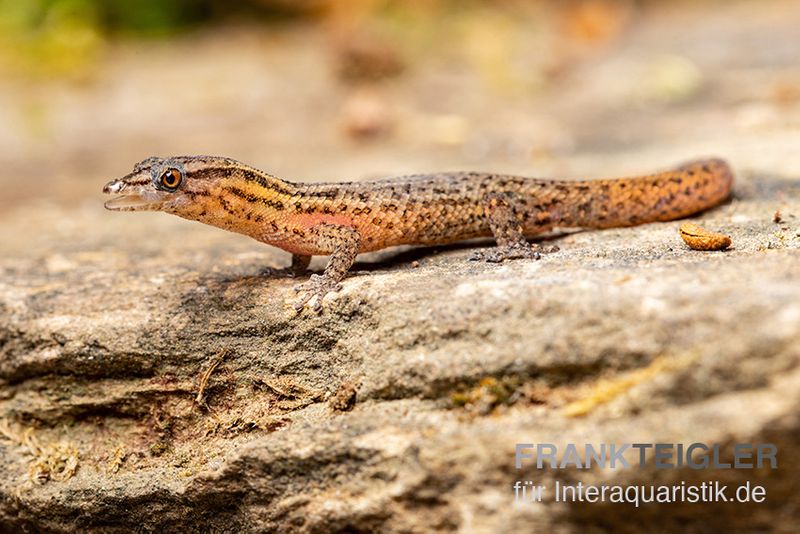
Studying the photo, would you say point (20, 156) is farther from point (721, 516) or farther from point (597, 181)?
point (721, 516)

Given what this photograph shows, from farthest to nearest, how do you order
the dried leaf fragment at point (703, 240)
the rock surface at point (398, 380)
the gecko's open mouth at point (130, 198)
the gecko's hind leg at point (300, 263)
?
1. the gecko's hind leg at point (300, 263)
2. the gecko's open mouth at point (130, 198)
3. the dried leaf fragment at point (703, 240)
4. the rock surface at point (398, 380)

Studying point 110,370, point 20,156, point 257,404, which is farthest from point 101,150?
point 257,404

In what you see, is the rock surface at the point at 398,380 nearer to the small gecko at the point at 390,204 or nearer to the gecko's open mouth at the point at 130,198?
the small gecko at the point at 390,204

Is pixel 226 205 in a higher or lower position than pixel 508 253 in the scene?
higher

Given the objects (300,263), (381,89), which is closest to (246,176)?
(300,263)

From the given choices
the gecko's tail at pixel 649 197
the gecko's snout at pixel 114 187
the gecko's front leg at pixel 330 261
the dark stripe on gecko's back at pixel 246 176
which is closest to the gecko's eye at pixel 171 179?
the dark stripe on gecko's back at pixel 246 176

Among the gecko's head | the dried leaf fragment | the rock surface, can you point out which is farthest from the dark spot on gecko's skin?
the dried leaf fragment

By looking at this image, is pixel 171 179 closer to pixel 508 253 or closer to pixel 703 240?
pixel 508 253
